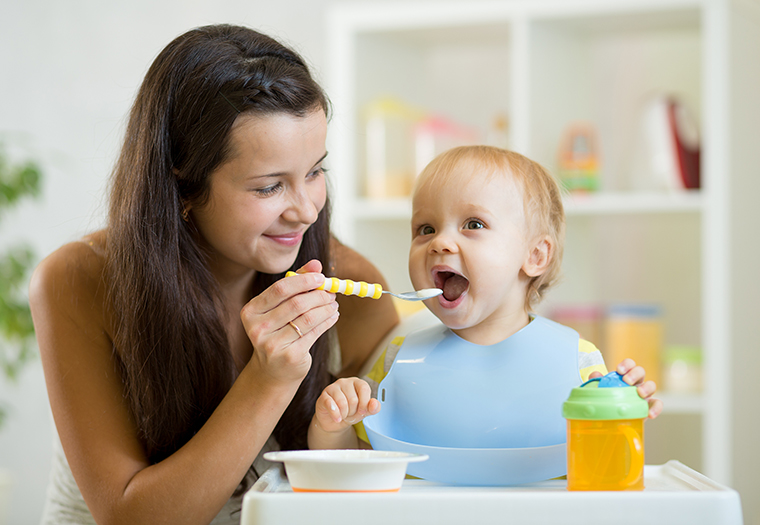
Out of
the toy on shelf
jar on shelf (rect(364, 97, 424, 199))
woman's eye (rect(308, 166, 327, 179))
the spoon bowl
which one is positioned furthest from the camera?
jar on shelf (rect(364, 97, 424, 199))

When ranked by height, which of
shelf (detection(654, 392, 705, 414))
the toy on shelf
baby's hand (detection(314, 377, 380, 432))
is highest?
the toy on shelf

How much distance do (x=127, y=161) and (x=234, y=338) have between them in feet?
1.13

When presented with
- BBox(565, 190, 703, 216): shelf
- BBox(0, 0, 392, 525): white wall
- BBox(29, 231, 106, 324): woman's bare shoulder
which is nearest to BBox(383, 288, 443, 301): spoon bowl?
BBox(29, 231, 106, 324): woman's bare shoulder

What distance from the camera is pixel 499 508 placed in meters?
0.71

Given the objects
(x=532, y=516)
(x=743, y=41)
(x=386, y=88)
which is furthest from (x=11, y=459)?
(x=743, y=41)

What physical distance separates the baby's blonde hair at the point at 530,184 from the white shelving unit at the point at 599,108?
1.02m

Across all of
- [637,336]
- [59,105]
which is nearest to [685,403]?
[637,336]

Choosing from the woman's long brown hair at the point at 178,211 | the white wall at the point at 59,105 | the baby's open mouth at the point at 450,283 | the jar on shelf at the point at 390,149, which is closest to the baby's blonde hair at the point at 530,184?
the baby's open mouth at the point at 450,283

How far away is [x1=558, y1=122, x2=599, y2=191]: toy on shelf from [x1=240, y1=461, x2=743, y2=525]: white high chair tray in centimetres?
148

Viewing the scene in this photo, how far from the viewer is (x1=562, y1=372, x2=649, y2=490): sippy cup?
2.52ft

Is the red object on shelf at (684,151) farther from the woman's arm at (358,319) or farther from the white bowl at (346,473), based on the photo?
the white bowl at (346,473)

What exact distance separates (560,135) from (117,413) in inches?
62.8

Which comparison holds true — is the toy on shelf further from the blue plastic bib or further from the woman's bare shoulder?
the woman's bare shoulder

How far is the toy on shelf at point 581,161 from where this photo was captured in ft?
6.93
